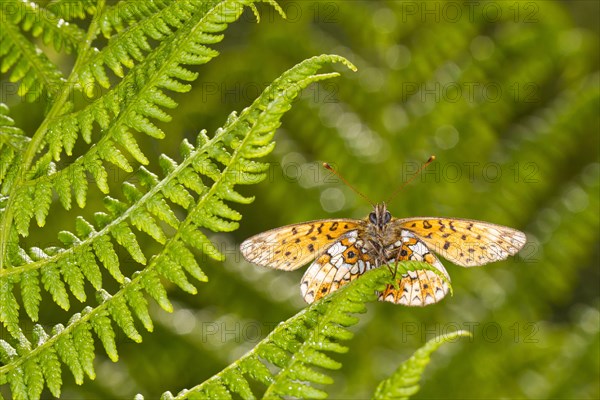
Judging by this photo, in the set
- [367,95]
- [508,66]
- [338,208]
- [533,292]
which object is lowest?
[533,292]

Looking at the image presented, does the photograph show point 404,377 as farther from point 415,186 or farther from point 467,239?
point 415,186

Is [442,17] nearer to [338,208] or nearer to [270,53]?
[270,53]

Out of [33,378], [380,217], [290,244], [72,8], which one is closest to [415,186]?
[380,217]

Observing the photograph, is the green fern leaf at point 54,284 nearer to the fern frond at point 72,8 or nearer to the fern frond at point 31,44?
the fern frond at point 31,44

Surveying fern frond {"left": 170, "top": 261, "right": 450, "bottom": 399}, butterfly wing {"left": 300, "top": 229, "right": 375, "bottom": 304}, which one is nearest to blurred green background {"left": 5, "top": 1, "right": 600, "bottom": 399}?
butterfly wing {"left": 300, "top": 229, "right": 375, "bottom": 304}

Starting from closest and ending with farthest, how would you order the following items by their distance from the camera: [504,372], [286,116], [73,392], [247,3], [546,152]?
1. [247,3]
2. [73,392]
3. [504,372]
4. [546,152]
5. [286,116]

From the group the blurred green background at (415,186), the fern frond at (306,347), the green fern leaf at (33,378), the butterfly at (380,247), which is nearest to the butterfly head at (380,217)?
the butterfly at (380,247)

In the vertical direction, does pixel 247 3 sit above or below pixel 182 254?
above

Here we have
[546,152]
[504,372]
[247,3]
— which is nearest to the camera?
[247,3]

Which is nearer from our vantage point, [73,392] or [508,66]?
[73,392]

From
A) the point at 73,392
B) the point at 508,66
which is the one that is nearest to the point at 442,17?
the point at 508,66
